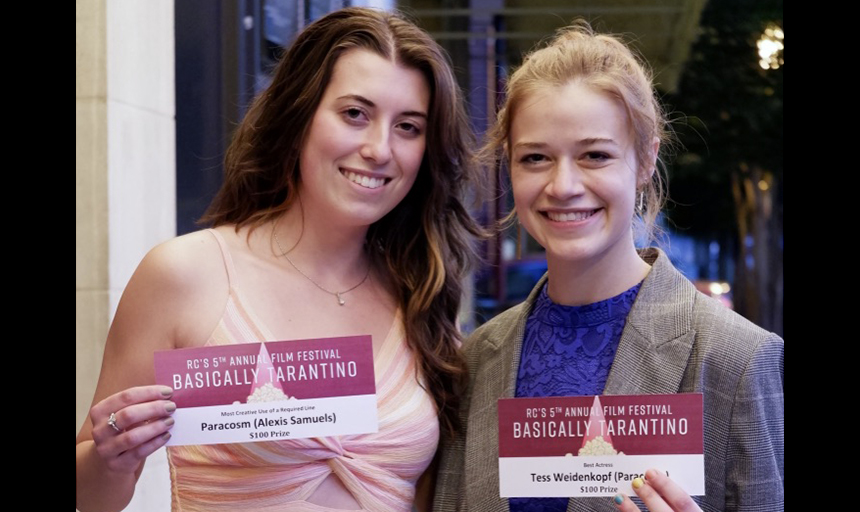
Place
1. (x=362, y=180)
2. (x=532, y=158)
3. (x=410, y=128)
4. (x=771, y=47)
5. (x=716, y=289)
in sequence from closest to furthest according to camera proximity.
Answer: (x=532, y=158), (x=362, y=180), (x=410, y=128), (x=771, y=47), (x=716, y=289)

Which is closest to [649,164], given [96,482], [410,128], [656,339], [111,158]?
[656,339]

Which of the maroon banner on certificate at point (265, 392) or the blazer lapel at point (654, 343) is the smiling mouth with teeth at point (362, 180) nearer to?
the maroon banner on certificate at point (265, 392)

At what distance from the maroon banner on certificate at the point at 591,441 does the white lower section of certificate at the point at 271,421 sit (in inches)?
12.3

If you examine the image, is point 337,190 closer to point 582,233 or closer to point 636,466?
point 582,233

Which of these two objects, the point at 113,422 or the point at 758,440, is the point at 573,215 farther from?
the point at 113,422

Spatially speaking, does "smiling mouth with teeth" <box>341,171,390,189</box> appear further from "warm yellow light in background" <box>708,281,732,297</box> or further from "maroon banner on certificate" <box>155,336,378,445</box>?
"warm yellow light in background" <box>708,281,732,297</box>

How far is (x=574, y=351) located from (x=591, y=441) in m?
0.30

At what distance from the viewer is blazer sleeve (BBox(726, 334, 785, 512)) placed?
214cm

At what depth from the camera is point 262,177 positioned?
2.84m

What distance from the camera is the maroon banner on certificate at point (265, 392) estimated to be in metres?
2.26

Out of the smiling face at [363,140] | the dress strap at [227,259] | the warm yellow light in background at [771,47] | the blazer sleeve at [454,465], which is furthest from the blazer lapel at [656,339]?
the warm yellow light in background at [771,47]

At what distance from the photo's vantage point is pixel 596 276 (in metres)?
2.42
